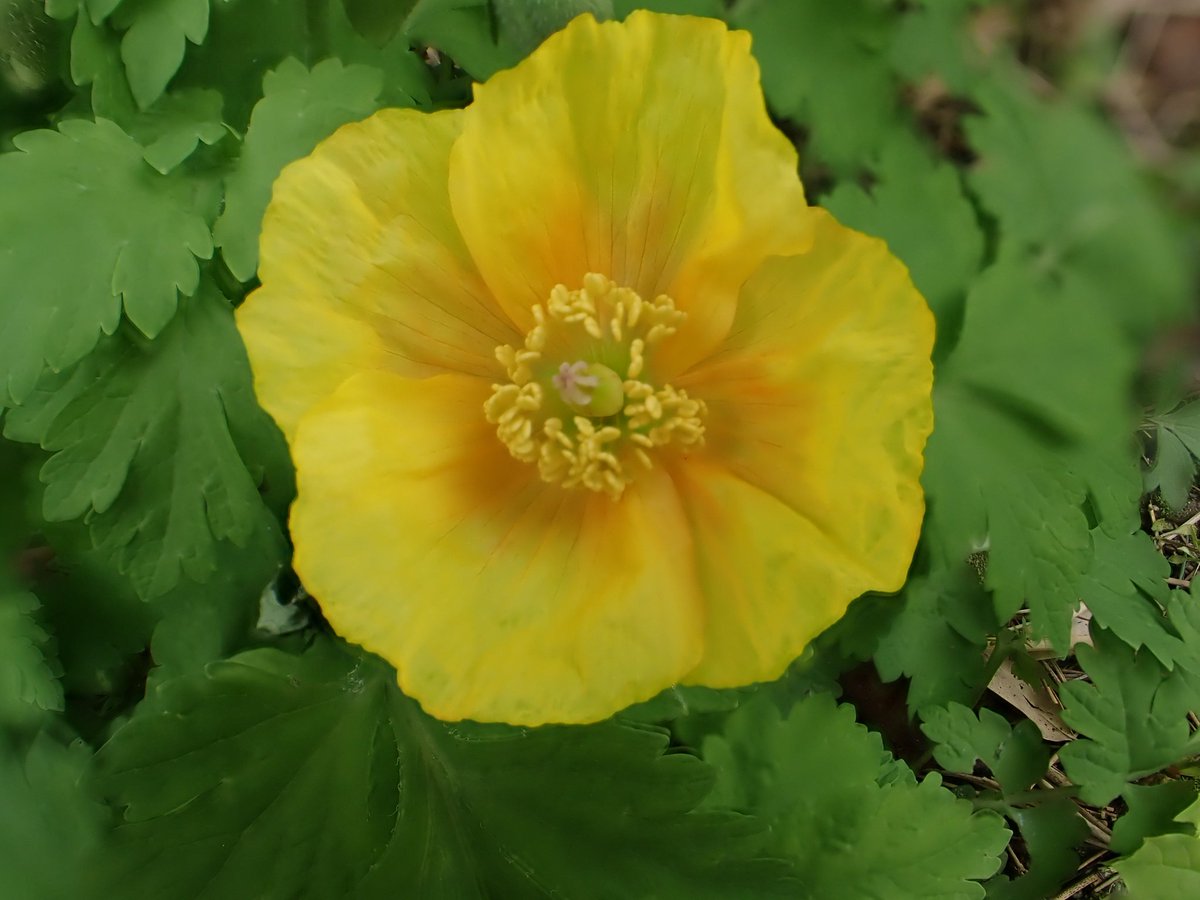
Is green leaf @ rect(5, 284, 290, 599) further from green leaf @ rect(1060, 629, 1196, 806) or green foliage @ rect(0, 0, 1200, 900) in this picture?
green leaf @ rect(1060, 629, 1196, 806)

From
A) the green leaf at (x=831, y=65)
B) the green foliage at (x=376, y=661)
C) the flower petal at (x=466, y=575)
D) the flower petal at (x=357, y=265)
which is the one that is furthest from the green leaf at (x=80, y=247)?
the green leaf at (x=831, y=65)

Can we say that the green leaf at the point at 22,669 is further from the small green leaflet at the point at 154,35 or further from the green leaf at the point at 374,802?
the small green leaflet at the point at 154,35

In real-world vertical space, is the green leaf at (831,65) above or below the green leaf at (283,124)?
above

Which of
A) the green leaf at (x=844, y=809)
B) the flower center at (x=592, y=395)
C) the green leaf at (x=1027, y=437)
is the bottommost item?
the green leaf at (x=844, y=809)

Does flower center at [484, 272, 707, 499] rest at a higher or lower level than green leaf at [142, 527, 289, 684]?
higher

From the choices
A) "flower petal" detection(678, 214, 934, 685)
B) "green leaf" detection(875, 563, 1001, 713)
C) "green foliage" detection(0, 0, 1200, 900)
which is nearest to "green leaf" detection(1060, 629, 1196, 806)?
"green foliage" detection(0, 0, 1200, 900)

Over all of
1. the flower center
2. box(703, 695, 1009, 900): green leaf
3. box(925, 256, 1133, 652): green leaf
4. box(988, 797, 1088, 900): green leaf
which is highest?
the flower center

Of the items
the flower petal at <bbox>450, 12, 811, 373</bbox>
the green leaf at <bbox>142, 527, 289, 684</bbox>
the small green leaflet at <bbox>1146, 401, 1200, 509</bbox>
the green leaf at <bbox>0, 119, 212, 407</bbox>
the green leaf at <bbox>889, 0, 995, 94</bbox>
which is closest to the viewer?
the flower petal at <bbox>450, 12, 811, 373</bbox>
